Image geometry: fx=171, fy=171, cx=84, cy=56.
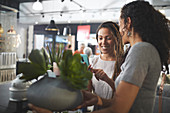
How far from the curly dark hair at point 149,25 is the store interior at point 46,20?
370 cm

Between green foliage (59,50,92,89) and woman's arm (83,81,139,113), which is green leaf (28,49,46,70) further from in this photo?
woman's arm (83,81,139,113)

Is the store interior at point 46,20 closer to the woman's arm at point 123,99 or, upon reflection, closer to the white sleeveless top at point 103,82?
the white sleeveless top at point 103,82

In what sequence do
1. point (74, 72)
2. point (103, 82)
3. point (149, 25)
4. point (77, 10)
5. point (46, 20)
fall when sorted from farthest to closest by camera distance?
point (46, 20)
point (77, 10)
point (103, 82)
point (149, 25)
point (74, 72)

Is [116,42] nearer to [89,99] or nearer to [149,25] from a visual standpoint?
[149,25]

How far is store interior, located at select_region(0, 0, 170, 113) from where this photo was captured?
23.7ft

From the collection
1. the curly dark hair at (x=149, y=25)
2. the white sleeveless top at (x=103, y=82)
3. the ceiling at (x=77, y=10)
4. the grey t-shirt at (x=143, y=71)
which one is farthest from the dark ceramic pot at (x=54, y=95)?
the ceiling at (x=77, y=10)

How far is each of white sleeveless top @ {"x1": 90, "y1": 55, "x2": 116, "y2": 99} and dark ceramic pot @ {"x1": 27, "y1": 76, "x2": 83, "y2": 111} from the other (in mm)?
711

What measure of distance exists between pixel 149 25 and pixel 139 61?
0.23 metres

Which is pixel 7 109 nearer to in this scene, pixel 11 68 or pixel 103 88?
pixel 103 88

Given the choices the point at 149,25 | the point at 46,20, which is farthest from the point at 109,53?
the point at 46,20

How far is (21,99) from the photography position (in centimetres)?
112

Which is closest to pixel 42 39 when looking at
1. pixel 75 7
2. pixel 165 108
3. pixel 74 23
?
pixel 74 23

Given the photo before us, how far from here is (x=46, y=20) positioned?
37.3 ft

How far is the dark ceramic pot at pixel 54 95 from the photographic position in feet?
2.15
